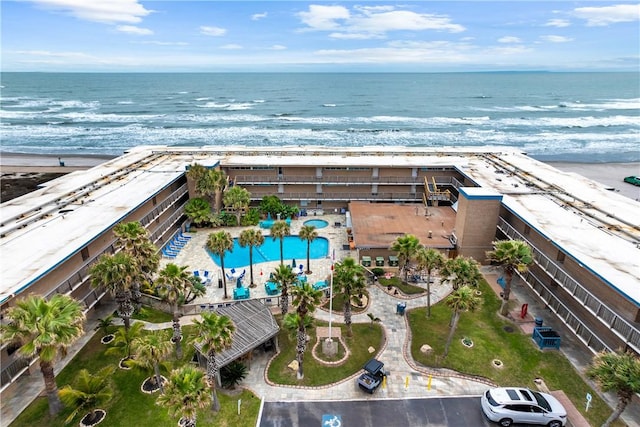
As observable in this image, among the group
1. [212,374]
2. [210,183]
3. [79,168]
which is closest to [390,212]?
[210,183]

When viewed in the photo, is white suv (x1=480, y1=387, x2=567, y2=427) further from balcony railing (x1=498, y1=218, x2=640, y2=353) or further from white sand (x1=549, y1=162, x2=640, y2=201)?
white sand (x1=549, y1=162, x2=640, y2=201)

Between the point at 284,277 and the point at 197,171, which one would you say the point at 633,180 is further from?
the point at 197,171

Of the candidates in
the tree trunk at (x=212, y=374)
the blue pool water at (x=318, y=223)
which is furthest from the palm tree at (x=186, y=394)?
the blue pool water at (x=318, y=223)

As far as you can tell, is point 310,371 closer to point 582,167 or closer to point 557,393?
point 557,393

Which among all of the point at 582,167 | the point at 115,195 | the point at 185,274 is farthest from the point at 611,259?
the point at 582,167

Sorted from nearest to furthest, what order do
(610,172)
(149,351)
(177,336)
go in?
(149,351), (177,336), (610,172)

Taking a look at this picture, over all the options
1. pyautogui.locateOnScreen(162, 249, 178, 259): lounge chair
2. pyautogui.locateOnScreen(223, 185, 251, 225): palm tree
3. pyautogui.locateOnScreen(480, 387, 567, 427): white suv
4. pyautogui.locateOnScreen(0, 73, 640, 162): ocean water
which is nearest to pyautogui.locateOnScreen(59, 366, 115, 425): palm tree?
pyautogui.locateOnScreen(162, 249, 178, 259): lounge chair

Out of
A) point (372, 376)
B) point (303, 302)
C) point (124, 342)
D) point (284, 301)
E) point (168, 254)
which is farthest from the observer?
point (168, 254)
